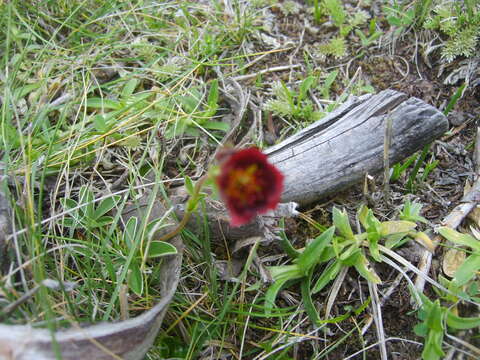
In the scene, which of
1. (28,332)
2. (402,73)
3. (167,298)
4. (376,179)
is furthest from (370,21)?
(28,332)

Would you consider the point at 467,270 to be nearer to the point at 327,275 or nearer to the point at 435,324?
the point at 435,324

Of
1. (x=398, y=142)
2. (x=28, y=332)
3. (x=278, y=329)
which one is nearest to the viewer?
(x=28, y=332)

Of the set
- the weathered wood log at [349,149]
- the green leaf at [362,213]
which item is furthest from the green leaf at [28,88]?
the green leaf at [362,213]

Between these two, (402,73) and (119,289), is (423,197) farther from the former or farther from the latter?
(119,289)

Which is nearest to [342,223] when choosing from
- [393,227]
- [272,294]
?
[393,227]

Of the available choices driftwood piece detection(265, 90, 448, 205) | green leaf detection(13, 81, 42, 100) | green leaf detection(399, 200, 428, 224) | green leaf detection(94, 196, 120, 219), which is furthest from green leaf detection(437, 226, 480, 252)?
green leaf detection(13, 81, 42, 100)

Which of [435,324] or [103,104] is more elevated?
[103,104]
